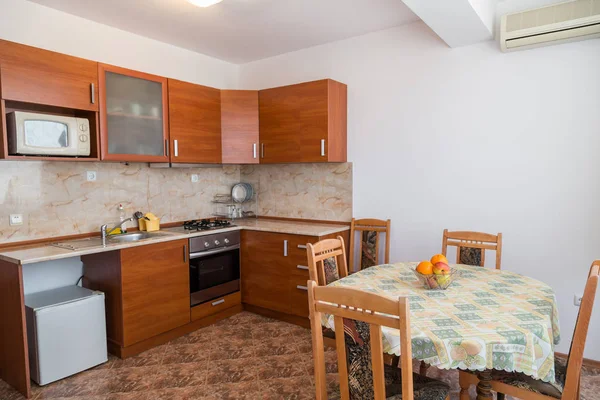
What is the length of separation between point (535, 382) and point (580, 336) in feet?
1.08

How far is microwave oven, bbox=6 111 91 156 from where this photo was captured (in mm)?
2488

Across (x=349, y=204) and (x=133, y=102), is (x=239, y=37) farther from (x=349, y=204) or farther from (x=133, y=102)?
(x=349, y=204)

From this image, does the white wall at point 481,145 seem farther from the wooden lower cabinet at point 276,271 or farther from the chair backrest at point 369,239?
the wooden lower cabinet at point 276,271

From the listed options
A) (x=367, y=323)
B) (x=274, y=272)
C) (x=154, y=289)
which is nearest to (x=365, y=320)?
(x=367, y=323)

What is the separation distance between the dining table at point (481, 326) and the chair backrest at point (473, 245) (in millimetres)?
499

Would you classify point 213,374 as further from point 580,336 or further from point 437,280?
point 580,336

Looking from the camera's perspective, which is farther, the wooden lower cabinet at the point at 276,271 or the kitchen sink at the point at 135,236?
the wooden lower cabinet at the point at 276,271

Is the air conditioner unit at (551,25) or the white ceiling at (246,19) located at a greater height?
the white ceiling at (246,19)

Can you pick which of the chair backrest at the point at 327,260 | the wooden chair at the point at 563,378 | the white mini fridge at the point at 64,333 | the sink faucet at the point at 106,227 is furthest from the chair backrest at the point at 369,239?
the white mini fridge at the point at 64,333

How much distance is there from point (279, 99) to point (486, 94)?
1.84 metres

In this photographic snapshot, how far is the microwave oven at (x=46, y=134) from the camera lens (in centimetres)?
249

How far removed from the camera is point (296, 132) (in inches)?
145

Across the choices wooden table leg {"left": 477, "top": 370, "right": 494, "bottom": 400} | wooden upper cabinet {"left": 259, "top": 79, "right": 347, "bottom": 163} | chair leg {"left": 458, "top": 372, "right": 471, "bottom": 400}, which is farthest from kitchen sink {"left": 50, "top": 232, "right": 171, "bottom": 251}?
wooden table leg {"left": 477, "top": 370, "right": 494, "bottom": 400}

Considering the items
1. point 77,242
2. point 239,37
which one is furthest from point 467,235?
point 77,242
